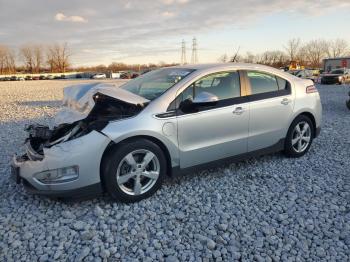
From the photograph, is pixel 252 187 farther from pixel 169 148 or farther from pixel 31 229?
pixel 31 229

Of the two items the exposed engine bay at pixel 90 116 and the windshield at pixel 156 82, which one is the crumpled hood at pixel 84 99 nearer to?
the exposed engine bay at pixel 90 116

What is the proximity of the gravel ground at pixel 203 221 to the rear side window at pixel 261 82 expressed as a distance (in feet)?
3.77

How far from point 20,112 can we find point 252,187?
32.5 ft

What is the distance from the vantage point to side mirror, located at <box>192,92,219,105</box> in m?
3.77

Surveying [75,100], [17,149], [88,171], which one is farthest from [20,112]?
[88,171]

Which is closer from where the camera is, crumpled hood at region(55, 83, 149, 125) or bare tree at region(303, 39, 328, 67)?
crumpled hood at region(55, 83, 149, 125)

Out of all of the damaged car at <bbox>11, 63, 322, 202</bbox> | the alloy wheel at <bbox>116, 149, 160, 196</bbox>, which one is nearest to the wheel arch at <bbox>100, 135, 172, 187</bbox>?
the damaged car at <bbox>11, 63, 322, 202</bbox>

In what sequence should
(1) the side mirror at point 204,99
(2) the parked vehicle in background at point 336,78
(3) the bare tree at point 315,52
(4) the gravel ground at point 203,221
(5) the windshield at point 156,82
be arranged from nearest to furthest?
1. (4) the gravel ground at point 203,221
2. (1) the side mirror at point 204,99
3. (5) the windshield at point 156,82
4. (2) the parked vehicle in background at point 336,78
5. (3) the bare tree at point 315,52

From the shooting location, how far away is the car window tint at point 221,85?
3.97m

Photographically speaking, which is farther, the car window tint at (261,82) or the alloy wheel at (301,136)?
the alloy wheel at (301,136)

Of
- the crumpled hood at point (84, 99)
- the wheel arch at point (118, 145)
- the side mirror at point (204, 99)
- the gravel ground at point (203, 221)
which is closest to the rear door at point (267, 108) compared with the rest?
the gravel ground at point (203, 221)

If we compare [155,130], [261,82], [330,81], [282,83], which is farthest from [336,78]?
[155,130]

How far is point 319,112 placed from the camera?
5188 millimetres

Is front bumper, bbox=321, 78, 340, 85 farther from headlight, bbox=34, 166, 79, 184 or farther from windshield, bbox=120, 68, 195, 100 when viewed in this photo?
headlight, bbox=34, 166, 79, 184
